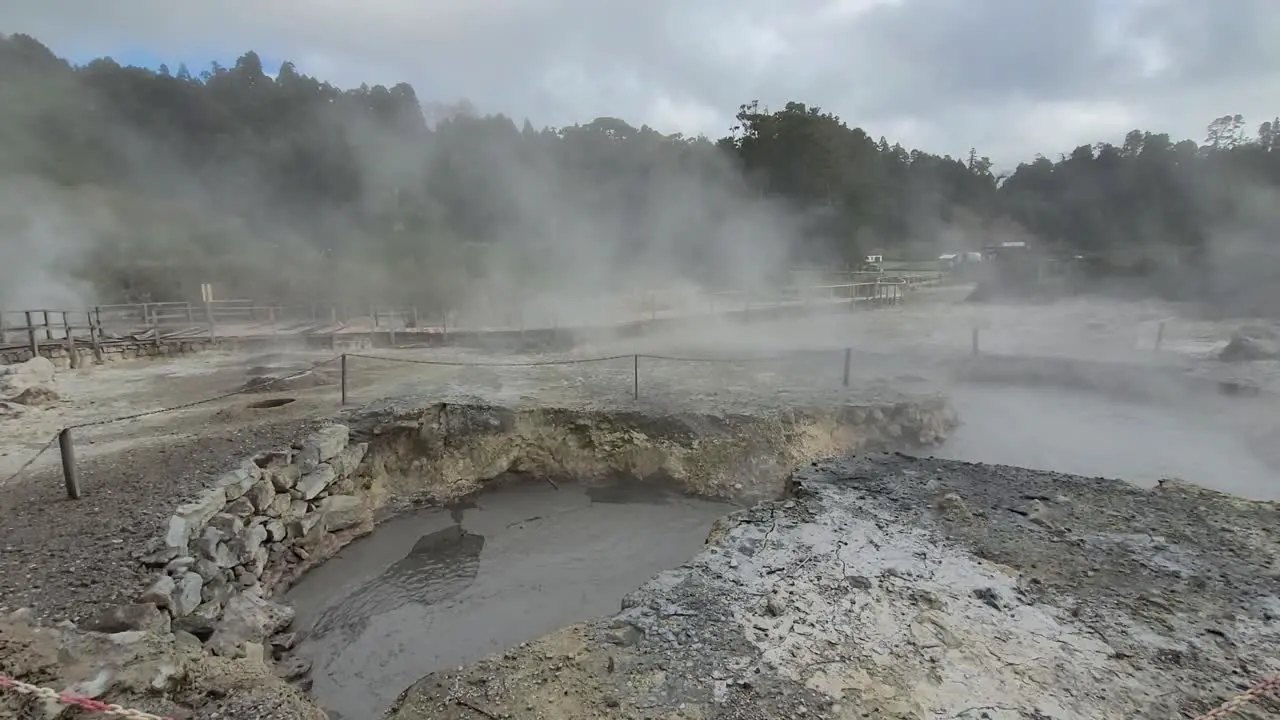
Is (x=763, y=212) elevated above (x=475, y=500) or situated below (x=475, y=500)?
above

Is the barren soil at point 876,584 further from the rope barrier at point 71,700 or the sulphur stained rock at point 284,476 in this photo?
the rope barrier at point 71,700

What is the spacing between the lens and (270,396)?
6.78 meters

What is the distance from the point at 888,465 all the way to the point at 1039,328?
1006 cm

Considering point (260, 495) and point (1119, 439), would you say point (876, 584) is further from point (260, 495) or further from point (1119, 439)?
point (1119, 439)

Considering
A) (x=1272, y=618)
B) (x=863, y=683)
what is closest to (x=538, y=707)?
(x=863, y=683)

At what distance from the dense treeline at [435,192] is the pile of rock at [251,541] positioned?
8.98 metres

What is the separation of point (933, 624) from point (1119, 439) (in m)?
5.49

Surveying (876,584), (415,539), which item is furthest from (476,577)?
(876,584)

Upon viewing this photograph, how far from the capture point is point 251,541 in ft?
14.3

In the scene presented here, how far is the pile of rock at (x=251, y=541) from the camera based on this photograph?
3391 millimetres

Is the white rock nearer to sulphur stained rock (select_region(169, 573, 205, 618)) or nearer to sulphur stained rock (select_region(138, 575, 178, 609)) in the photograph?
sulphur stained rock (select_region(169, 573, 205, 618))

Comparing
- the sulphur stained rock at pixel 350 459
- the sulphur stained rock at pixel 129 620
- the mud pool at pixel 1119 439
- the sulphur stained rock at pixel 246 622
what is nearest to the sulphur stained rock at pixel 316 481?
the sulphur stained rock at pixel 350 459

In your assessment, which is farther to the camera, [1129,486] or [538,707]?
[1129,486]

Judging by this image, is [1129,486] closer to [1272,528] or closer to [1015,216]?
[1272,528]
